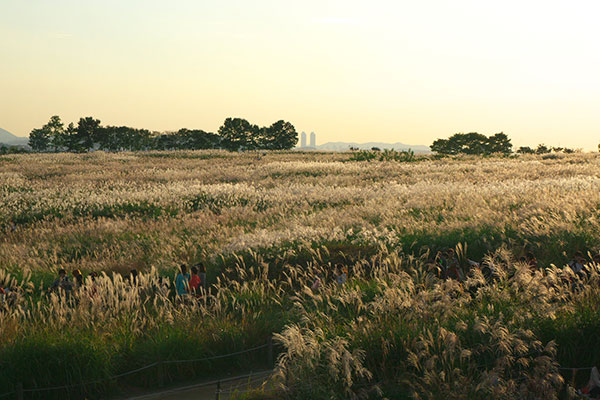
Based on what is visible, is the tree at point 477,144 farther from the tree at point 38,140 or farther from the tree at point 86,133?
the tree at point 38,140

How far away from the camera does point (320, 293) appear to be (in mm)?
8727

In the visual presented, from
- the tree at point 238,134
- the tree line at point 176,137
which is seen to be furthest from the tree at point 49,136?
the tree at point 238,134

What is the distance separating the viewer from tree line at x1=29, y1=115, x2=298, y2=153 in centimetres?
12300

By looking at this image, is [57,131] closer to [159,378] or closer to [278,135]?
[278,135]

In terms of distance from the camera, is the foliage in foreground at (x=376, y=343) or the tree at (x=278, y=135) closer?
the foliage in foreground at (x=376, y=343)

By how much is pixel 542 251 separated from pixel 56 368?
1074cm

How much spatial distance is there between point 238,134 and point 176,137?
994 inches

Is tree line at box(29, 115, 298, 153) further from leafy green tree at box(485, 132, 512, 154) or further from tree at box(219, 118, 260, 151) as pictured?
leafy green tree at box(485, 132, 512, 154)

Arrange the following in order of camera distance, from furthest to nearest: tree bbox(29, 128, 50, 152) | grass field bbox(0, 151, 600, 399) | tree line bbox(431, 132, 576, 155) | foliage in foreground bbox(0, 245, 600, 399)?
tree bbox(29, 128, 50, 152), tree line bbox(431, 132, 576, 155), grass field bbox(0, 151, 600, 399), foliage in foreground bbox(0, 245, 600, 399)

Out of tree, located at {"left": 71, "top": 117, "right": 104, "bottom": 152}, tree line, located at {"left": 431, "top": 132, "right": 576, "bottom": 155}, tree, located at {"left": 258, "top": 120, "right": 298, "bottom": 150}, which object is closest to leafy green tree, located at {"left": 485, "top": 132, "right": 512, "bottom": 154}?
tree line, located at {"left": 431, "top": 132, "right": 576, "bottom": 155}

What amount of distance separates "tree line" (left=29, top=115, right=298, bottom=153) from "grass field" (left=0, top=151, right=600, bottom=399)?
98.1 m

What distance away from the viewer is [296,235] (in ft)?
45.6

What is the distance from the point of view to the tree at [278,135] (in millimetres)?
129250

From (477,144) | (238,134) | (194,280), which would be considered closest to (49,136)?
(238,134)
